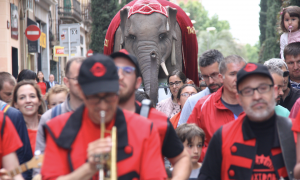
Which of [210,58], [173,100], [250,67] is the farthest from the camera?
[173,100]

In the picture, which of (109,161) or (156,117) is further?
(156,117)

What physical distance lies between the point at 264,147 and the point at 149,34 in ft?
23.7

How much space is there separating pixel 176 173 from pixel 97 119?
1040 mm

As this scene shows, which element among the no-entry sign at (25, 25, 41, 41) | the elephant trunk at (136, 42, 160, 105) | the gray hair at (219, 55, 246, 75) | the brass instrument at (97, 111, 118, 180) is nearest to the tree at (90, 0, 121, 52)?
the no-entry sign at (25, 25, 41, 41)

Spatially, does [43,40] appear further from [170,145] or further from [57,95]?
[170,145]

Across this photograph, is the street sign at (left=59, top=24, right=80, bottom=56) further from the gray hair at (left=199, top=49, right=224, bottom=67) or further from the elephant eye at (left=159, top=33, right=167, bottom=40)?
the gray hair at (left=199, top=49, right=224, bottom=67)

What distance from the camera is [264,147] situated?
14.0 feet

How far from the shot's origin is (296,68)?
25.8ft

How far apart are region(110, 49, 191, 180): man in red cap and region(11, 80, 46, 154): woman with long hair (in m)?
2.71

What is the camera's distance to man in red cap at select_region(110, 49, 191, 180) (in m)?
4.23

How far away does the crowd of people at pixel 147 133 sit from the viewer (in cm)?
347

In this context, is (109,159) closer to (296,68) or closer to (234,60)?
(234,60)

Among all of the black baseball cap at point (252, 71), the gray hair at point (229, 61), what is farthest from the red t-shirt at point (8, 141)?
the gray hair at point (229, 61)

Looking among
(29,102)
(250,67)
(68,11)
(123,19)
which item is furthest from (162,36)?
(68,11)
